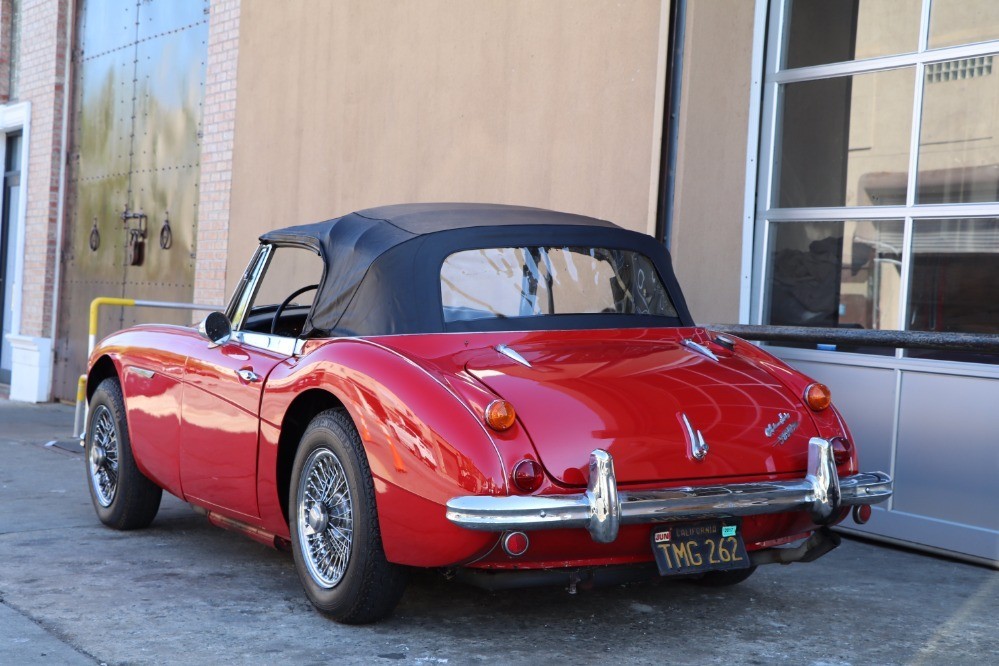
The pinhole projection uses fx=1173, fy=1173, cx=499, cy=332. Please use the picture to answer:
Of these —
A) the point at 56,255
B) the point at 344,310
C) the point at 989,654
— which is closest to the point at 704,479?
the point at 989,654

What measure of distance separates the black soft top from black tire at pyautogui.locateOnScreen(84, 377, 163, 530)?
58.3 inches

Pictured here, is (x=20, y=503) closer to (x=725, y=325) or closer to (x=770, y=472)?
(x=725, y=325)

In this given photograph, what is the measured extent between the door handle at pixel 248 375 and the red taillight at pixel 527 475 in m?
1.47

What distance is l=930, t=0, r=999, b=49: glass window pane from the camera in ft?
19.8

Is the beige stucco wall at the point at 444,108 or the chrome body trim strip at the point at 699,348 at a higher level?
the beige stucco wall at the point at 444,108

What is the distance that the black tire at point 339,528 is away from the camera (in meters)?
3.82

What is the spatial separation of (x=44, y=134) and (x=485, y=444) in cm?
1231

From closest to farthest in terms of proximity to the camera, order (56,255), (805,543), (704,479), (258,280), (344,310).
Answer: (704,479) → (805,543) → (344,310) → (258,280) → (56,255)

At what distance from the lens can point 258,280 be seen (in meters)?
5.15

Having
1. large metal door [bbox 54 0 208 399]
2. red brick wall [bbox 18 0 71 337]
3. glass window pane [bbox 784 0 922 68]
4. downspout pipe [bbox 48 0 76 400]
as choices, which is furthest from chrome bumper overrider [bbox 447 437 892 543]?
red brick wall [bbox 18 0 71 337]

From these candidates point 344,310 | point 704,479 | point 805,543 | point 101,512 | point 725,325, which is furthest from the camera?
point 725,325

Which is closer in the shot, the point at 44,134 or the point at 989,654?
the point at 989,654

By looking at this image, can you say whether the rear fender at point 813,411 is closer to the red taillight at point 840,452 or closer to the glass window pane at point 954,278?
the red taillight at point 840,452

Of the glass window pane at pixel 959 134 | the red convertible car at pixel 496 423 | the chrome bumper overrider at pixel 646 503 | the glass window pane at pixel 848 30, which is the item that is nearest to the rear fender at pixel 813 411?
Answer: the red convertible car at pixel 496 423
